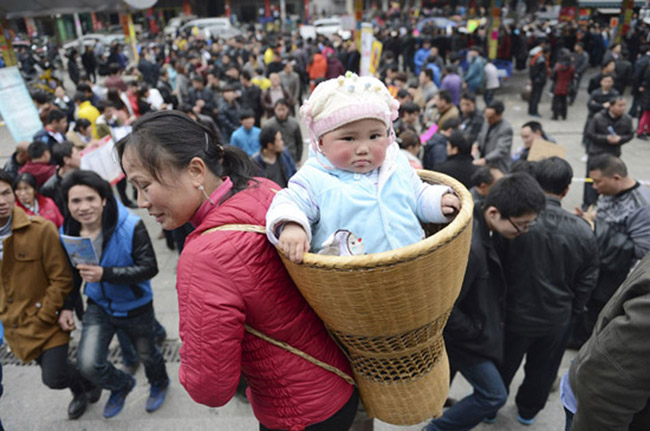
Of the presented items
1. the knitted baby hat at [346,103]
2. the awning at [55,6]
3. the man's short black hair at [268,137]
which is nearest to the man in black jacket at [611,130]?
the man's short black hair at [268,137]

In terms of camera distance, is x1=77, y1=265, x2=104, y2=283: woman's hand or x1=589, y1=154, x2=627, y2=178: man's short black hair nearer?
x1=77, y1=265, x2=104, y2=283: woman's hand

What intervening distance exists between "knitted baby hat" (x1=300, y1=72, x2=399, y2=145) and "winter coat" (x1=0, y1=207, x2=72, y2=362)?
219cm

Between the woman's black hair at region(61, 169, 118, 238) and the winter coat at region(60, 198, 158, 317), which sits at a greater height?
the woman's black hair at region(61, 169, 118, 238)

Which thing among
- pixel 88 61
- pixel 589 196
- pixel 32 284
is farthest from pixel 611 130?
pixel 88 61

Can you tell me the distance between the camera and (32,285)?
2.84 meters

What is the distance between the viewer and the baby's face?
4.62 feet

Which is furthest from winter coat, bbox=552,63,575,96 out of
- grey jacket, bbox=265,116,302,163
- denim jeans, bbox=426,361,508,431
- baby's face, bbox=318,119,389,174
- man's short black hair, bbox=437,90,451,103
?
baby's face, bbox=318,119,389,174

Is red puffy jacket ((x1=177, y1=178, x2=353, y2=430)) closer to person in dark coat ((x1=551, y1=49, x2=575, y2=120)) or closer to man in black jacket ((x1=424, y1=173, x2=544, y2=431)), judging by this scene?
man in black jacket ((x1=424, y1=173, x2=544, y2=431))

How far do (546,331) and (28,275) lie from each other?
313 centimetres

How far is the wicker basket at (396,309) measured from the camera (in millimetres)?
1126

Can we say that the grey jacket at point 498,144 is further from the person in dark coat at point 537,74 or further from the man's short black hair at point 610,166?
the person in dark coat at point 537,74

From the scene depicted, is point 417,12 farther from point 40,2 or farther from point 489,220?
point 489,220

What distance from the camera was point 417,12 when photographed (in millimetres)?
34625

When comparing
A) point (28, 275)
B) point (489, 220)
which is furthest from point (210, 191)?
point (28, 275)
